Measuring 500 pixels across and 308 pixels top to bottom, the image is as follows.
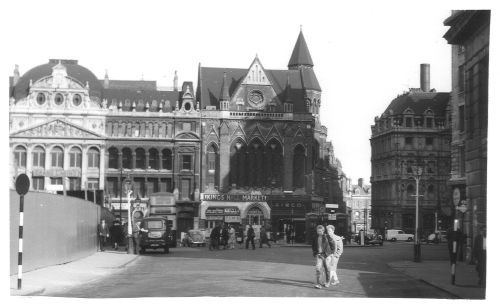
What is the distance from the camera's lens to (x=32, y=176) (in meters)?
50.4

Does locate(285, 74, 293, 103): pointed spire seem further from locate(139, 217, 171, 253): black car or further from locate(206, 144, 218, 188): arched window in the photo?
locate(139, 217, 171, 253): black car

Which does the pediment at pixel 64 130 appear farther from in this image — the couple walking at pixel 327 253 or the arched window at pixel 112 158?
the couple walking at pixel 327 253

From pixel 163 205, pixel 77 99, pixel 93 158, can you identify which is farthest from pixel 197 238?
pixel 93 158

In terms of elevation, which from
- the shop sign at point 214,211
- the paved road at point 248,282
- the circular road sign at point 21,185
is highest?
the circular road sign at point 21,185

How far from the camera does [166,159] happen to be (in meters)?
70.2

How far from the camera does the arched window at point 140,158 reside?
67.6 m

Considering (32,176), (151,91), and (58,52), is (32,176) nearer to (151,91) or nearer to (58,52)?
(151,91)

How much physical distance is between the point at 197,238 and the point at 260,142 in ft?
61.3

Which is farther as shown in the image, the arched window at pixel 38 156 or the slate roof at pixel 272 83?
the slate roof at pixel 272 83

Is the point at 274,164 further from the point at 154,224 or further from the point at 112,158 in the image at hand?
the point at 154,224

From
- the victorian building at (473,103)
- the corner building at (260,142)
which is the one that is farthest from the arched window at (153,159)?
the victorian building at (473,103)

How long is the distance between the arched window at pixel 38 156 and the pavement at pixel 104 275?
23326 mm
